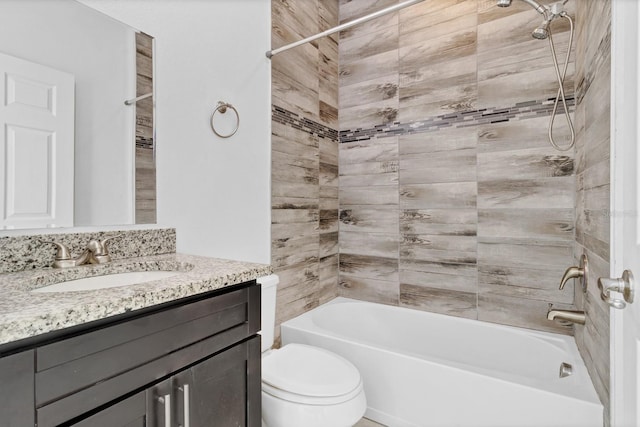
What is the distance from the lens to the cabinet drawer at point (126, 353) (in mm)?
629

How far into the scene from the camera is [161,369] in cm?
80

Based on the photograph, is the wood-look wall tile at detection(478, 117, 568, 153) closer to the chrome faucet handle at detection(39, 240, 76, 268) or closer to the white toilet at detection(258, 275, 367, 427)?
the white toilet at detection(258, 275, 367, 427)

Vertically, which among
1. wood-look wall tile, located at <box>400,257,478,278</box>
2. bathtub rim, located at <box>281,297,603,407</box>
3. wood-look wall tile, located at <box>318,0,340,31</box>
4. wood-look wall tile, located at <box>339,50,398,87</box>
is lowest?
bathtub rim, located at <box>281,297,603,407</box>

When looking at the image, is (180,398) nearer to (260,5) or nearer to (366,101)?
(260,5)

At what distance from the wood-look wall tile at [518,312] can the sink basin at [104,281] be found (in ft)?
6.23

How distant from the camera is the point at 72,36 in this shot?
1.20 metres

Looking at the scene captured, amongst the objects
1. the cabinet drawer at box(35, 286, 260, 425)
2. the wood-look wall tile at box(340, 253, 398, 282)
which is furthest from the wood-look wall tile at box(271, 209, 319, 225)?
the cabinet drawer at box(35, 286, 260, 425)

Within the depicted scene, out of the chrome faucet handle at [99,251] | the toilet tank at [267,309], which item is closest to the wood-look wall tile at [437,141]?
the toilet tank at [267,309]

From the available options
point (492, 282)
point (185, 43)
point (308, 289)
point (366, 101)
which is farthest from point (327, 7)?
point (492, 282)

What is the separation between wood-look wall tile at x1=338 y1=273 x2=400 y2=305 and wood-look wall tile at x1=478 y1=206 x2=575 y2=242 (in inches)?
29.3

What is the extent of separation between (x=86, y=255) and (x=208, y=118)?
85cm

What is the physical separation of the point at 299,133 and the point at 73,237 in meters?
1.45

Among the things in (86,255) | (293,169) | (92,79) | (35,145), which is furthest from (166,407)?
(293,169)

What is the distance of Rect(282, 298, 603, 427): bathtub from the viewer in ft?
4.56
